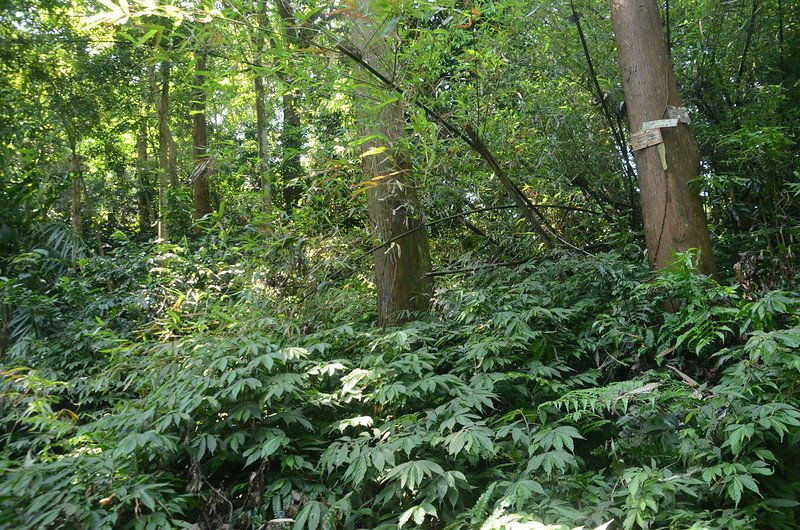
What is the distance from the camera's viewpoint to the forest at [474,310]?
2.48 m

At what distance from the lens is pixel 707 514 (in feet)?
7.10

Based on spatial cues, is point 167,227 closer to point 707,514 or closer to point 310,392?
point 310,392

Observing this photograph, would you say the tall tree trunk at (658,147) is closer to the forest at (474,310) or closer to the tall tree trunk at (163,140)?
the forest at (474,310)

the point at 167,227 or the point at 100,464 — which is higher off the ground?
the point at 167,227

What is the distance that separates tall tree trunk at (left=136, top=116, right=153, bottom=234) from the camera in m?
12.3

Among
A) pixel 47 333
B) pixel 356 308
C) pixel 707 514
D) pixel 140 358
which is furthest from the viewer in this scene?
pixel 47 333

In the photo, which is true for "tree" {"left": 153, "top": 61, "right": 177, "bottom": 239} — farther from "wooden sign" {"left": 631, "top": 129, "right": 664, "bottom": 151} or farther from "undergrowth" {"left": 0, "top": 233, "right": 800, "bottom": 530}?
"wooden sign" {"left": 631, "top": 129, "right": 664, "bottom": 151}

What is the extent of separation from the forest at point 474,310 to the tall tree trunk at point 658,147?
0.7 inches

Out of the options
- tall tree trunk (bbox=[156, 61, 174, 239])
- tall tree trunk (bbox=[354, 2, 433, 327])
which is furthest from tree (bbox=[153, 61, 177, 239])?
tall tree trunk (bbox=[354, 2, 433, 327])

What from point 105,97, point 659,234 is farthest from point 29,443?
point 105,97

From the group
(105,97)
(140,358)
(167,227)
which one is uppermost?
(105,97)

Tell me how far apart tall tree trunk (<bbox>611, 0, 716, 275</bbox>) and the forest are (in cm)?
2

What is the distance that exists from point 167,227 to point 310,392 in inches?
286

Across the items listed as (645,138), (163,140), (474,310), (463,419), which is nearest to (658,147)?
(645,138)
